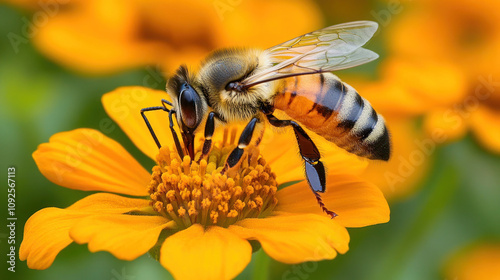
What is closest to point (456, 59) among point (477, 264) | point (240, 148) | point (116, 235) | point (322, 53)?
point (477, 264)

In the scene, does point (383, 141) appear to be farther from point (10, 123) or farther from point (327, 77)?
point (10, 123)

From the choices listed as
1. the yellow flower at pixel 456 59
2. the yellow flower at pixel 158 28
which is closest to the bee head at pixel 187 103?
the yellow flower at pixel 158 28

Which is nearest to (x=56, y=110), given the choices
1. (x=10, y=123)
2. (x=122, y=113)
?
(x=10, y=123)

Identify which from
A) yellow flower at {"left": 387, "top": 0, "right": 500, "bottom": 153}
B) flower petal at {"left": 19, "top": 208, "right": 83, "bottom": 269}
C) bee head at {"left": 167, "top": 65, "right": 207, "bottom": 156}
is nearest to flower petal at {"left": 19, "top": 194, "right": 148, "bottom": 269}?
flower petal at {"left": 19, "top": 208, "right": 83, "bottom": 269}

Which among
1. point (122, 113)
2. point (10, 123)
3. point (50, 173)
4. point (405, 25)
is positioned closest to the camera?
point (50, 173)

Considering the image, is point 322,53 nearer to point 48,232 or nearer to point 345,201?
point 345,201

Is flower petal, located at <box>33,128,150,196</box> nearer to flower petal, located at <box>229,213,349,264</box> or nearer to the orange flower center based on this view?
the orange flower center
